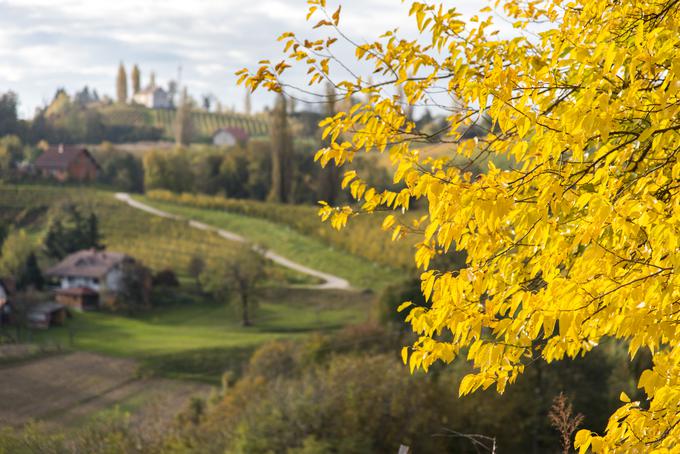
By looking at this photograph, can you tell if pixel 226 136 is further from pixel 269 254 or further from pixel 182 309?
pixel 182 309

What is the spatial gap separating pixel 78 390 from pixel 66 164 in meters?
42.7

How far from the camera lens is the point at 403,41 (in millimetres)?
5223

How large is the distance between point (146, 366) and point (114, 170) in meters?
44.8

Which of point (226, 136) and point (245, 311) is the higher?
point (226, 136)

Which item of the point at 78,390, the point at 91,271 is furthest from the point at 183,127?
the point at 78,390

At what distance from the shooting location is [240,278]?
37.1 m

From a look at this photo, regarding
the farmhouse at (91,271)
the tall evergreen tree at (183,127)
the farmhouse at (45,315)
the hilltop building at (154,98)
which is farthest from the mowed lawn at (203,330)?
the hilltop building at (154,98)

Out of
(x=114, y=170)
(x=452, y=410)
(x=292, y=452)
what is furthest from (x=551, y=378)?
(x=114, y=170)

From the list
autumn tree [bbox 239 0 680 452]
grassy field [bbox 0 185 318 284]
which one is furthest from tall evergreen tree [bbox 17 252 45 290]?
autumn tree [bbox 239 0 680 452]

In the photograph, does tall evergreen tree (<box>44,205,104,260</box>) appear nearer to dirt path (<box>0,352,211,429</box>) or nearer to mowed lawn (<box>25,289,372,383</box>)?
mowed lawn (<box>25,289,372,383</box>)

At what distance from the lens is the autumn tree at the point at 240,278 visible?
1431 inches

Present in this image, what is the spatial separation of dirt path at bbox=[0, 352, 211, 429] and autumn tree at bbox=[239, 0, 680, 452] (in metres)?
17.9

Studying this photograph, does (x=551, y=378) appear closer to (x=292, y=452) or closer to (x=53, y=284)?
(x=292, y=452)

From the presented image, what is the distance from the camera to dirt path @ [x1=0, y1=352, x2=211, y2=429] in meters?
22.0
